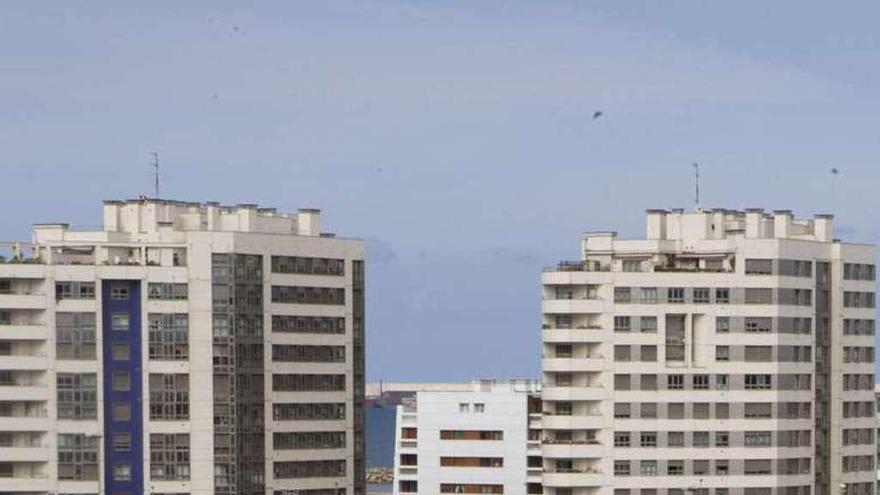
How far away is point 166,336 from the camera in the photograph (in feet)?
618

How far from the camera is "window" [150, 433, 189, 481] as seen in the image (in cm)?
18825

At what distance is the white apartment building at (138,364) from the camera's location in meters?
187

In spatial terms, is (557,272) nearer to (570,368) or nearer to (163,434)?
(570,368)

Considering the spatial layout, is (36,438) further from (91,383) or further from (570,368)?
(570,368)

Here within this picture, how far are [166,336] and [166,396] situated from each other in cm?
477

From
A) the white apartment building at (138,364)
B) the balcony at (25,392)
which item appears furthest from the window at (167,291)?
the balcony at (25,392)

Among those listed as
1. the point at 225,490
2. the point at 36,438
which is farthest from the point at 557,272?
the point at 36,438

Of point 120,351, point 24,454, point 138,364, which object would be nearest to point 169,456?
point 138,364

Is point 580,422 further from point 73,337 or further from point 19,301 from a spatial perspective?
point 19,301

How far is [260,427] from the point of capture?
19175 centimetres

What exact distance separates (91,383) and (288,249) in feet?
65.4

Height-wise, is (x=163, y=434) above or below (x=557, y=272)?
below

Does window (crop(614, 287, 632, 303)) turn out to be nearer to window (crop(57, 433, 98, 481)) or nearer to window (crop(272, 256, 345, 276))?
window (crop(272, 256, 345, 276))

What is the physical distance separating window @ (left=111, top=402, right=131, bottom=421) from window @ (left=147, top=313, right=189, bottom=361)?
4.31m
